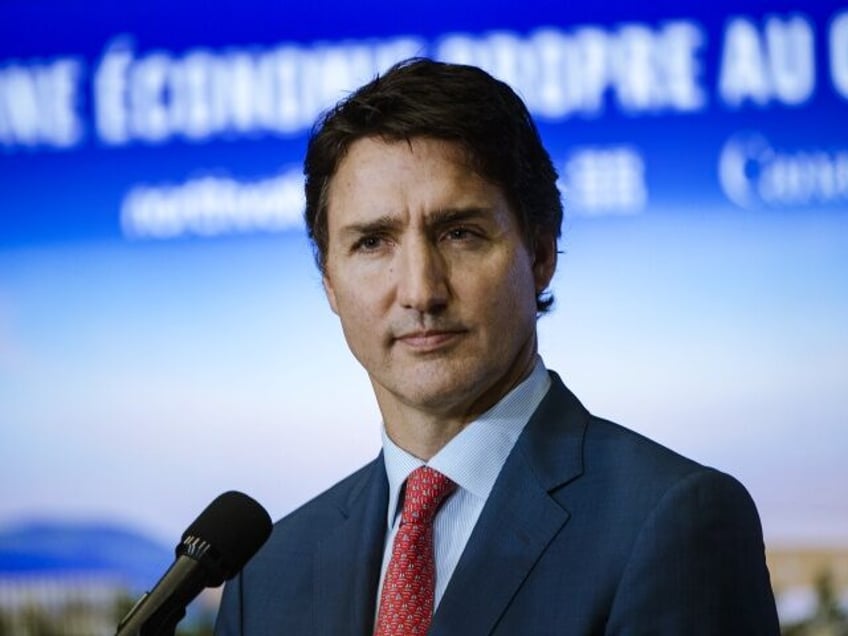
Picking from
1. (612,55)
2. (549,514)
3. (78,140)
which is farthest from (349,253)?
(78,140)

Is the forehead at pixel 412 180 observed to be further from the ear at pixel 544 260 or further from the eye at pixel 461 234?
the ear at pixel 544 260

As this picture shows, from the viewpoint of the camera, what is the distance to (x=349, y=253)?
2.14 metres

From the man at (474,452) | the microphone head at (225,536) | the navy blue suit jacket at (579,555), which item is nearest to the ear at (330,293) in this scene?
the man at (474,452)

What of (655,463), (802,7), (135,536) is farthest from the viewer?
(135,536)

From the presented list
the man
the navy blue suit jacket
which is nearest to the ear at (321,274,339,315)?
the man

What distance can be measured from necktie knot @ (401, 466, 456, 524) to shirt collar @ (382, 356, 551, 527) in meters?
0.01

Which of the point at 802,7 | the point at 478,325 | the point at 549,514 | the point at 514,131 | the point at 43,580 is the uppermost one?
the point at 802,7

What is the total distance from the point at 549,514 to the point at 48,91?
2.63m

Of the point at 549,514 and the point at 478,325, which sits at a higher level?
the point at 478,325

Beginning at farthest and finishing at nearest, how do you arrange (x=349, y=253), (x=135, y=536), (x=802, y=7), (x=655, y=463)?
(x=135, y=536) → (x=802, y=7) → (x=349, y=253) → (x=655, y=463)

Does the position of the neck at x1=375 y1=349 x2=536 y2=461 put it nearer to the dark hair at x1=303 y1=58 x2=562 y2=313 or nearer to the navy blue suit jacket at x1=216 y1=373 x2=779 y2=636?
the navy blue suit jacket at x1=216 y1=373 x2=779 y2=636

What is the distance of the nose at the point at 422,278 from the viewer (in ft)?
6.61

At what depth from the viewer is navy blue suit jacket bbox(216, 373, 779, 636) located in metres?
1.87

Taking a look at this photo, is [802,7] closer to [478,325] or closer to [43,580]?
[478,325]
